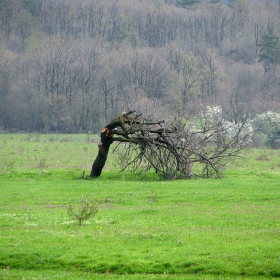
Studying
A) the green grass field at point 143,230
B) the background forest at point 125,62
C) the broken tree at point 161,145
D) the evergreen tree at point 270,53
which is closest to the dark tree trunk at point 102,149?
the broken tree at point 161,145

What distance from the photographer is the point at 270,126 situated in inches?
3105

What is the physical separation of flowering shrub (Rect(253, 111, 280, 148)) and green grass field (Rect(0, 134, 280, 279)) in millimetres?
45780

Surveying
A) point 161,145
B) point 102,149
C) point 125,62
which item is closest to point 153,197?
point 161,145

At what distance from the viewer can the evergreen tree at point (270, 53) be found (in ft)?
420

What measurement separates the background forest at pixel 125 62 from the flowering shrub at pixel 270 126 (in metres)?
3.58

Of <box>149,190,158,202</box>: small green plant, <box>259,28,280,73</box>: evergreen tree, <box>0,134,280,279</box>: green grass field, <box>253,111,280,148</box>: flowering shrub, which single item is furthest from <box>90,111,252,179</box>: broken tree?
<box>259,28,280,73</box>: evergreen tree

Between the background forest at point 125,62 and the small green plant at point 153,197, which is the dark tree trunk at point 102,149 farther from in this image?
the background forest at point 125,62

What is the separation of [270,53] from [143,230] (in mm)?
118923

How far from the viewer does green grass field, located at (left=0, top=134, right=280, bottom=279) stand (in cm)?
1431

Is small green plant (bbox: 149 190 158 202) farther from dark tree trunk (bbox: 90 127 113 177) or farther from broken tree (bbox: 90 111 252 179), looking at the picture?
dark tree trunk (bbox: 90 127 113 177)

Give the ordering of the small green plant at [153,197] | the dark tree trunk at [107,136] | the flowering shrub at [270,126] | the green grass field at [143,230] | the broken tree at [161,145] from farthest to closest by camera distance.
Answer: the flowering shrub at [270,126]
the dark tree trunk at [107,136]
the broken tree at [161,145]
the small green plant at [153,197]
the green grass field at [143,230]

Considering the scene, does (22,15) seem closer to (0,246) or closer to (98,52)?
(98,52)

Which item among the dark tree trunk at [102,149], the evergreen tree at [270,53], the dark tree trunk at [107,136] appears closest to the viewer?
the dark tree trunk at [107,136]

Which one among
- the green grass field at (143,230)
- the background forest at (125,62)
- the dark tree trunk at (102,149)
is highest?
the background forest at (125,62)
